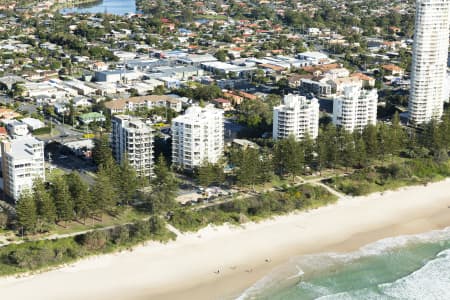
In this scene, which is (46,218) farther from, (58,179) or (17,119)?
(17,119)

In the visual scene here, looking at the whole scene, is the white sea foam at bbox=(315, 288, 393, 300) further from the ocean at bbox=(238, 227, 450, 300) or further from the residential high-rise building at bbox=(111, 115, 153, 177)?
the residential high-rise building at bbox=(111, 115, 153, 177)

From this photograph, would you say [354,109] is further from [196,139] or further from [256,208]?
[256,208]

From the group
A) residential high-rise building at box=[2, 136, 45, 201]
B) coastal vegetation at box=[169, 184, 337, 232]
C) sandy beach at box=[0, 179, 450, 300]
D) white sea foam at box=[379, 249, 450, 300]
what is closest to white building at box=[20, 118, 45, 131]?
residential high-rise building at box=[2, 136, 45, 201]

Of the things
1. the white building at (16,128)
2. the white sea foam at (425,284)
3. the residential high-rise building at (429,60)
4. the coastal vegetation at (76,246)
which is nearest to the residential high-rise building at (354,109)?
the residential high-rise building at (429,60)

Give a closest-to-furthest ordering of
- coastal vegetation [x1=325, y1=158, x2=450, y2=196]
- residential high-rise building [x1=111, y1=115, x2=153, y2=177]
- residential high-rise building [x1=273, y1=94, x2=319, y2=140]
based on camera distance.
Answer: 1. coastal vegetation [x1=325, y1=158, x2=450, y2=196]
2. residential high-rise building [x1=111, y1=115, x2=153, y2=177]
3. residential high-rise building [x1=273, y1=94, x2=319, y2=140]

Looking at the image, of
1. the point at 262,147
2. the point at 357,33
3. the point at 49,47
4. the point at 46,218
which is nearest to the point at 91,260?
the point at 46,218

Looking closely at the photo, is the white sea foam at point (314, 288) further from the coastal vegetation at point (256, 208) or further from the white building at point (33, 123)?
the white building at point (33, 123)

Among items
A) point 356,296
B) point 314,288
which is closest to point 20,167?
point 314,288
